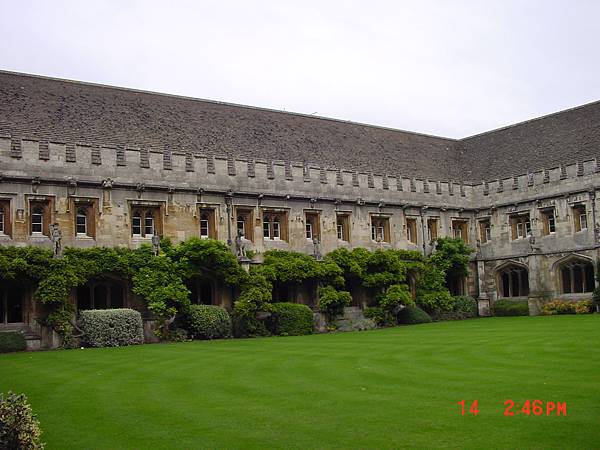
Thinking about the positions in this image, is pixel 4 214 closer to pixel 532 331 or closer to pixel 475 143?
pixel 532 331

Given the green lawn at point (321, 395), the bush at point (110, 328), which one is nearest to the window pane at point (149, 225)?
the bush at point (110, 328)

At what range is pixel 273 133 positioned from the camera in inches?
1367

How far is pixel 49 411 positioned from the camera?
34.1 feet

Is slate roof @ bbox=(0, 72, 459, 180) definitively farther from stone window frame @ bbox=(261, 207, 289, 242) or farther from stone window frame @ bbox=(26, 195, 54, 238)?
stone window frame @ bbox=(261, 207, 289, 242)

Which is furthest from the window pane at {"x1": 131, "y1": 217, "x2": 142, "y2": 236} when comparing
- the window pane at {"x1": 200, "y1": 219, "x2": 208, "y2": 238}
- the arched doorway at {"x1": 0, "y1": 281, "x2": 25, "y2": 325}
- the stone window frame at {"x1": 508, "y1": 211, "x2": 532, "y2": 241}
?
the stone window frame at {"x1": 508, "y1": 211, "x2": 532, "y2": 241}

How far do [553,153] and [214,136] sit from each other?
54.8 feet

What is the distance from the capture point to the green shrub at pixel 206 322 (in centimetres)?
2620

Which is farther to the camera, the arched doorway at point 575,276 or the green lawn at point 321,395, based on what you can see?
the arched doorway at point 575,276

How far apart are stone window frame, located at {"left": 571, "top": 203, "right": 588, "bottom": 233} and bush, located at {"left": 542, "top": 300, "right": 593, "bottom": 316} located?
11.3ft

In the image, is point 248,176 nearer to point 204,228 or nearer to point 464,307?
point 204,228

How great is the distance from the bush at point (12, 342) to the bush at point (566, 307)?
2205 centimetres

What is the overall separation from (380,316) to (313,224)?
4930mm

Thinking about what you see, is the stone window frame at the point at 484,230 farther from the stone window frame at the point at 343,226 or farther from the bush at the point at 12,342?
the bush at the point at 12,342

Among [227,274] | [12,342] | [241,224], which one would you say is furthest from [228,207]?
[12,342]
